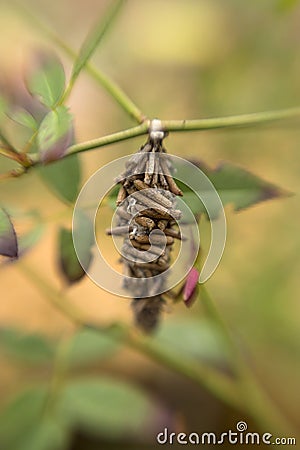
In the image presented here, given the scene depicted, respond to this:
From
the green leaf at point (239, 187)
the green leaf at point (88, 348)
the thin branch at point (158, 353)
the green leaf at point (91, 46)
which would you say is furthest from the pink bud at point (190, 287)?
the green leaf at point (88, 348)

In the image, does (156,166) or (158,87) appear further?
(158,87)

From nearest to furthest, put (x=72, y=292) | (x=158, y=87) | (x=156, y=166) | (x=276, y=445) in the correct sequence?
(x=156, y=166), (x=276, y=445), (x=72, y=292), (x=158, y=87)

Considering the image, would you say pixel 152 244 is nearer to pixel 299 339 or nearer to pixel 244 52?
pixel 299 339

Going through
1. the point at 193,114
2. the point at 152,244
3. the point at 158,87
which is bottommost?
the point at 152,244

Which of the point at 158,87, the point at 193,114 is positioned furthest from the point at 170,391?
the point at 158,87

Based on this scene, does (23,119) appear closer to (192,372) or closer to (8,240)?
(8,240)

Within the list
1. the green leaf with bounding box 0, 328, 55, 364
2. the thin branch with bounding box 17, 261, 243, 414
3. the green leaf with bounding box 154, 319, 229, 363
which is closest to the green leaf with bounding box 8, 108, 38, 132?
the thin branch with bounding box 17, 261, 243, 414

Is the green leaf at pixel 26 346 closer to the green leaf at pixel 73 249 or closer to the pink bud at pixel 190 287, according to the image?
the green leaf at pixel 73 249
